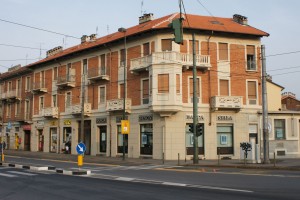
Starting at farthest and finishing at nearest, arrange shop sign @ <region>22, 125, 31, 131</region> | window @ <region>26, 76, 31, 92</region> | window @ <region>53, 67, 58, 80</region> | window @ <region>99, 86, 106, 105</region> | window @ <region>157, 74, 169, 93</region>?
1. window @ <region>26, 76, 31, 92</region>
2. shop sign @ <region>22, 125, 31, 131</region>
3. window @ <region>53, 67, 58, 80</region>
4. window @ <region>99, 86, 106, 105</region>
5. window @ <region>157, 74, 169, 93</region>

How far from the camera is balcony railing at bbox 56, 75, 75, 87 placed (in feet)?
134

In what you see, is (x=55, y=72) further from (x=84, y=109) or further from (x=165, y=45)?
(x=165, y=45)

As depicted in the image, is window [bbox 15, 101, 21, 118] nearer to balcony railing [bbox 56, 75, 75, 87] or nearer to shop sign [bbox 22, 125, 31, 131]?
shop sign [bbox 22, 125, 31, 131]

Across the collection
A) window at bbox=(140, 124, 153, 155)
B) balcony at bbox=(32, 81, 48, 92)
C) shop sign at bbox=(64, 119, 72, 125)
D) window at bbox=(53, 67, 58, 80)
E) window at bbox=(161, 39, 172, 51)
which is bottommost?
window at bbox=(140, 124, 153, 155)

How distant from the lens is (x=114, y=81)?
36.5 m

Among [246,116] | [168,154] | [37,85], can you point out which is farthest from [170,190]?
[37,85]

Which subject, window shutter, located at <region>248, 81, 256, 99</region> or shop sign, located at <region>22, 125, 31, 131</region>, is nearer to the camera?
window shutter, located at <region>248, 81, 256, 99</region>

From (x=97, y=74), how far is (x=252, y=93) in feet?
48.4

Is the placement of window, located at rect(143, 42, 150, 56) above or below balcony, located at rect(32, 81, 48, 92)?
above

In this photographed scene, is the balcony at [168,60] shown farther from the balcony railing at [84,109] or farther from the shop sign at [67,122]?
the shop sign at [67,122]

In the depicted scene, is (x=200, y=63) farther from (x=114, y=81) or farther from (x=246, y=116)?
(x=114, y=81)

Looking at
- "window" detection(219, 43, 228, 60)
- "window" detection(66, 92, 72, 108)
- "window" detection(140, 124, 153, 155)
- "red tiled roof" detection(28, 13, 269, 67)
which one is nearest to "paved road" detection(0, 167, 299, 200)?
"window" detection(140, 124, 153, 155)

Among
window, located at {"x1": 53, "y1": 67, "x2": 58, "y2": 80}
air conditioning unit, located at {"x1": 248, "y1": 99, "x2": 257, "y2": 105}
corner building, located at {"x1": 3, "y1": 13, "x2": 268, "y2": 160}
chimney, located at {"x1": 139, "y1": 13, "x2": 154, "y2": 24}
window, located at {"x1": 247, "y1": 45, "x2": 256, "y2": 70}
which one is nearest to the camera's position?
corner building, located at {"x1": 3, "y1": 13, "x2": 268, "y2": 160}

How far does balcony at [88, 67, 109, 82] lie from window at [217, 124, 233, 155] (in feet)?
→ 38.2
